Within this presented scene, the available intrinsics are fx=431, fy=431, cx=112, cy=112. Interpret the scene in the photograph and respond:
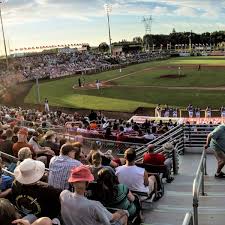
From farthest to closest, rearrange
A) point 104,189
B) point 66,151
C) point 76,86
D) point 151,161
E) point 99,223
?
point 76,86 → point 151,161 → point 66,151 → point 104,189 → point 99,223

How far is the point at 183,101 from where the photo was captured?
3775cm

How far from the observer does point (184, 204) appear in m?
8.61

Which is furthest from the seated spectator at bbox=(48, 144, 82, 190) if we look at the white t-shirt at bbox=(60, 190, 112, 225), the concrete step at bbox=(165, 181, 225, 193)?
the concrete step at bbox=(165, 181, 225, 193)

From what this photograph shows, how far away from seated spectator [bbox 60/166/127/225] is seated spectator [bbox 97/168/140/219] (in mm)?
852

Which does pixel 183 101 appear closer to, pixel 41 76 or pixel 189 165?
pixel 189 165

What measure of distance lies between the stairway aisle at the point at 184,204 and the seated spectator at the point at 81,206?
238cm

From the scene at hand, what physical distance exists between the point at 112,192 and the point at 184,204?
2.72m

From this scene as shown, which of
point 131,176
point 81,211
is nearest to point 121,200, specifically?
point 131,176

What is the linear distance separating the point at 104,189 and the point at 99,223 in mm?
1041

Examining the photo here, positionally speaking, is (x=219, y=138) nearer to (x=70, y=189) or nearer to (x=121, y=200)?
(x=121, y=200)

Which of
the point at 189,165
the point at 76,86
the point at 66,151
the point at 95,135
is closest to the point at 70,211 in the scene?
the point at 66,151

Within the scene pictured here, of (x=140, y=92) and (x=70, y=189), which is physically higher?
(x=70, y=189)

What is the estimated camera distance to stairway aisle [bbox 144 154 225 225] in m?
7.62

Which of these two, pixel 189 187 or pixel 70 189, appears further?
pixel 189 187
